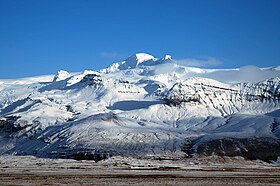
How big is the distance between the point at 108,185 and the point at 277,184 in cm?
2548

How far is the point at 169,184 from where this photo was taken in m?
77.9

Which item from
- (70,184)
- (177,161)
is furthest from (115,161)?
(70,184)

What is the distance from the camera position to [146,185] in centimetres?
7662

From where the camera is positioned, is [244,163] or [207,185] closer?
[207,185]

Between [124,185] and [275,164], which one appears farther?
[275,164]

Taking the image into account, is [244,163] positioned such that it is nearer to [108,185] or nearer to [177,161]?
[177,161]

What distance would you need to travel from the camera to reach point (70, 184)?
255 ft

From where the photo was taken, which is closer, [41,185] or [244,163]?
[41,185]

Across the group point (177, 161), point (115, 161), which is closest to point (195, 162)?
point (177, 161)

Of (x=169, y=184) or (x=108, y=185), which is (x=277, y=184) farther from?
(x=108, y=185)

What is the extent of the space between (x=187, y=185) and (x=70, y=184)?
56.4 ft

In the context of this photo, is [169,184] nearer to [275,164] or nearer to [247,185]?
[247,185]

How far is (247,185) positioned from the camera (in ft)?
252

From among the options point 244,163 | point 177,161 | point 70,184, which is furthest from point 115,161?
point 70,184
